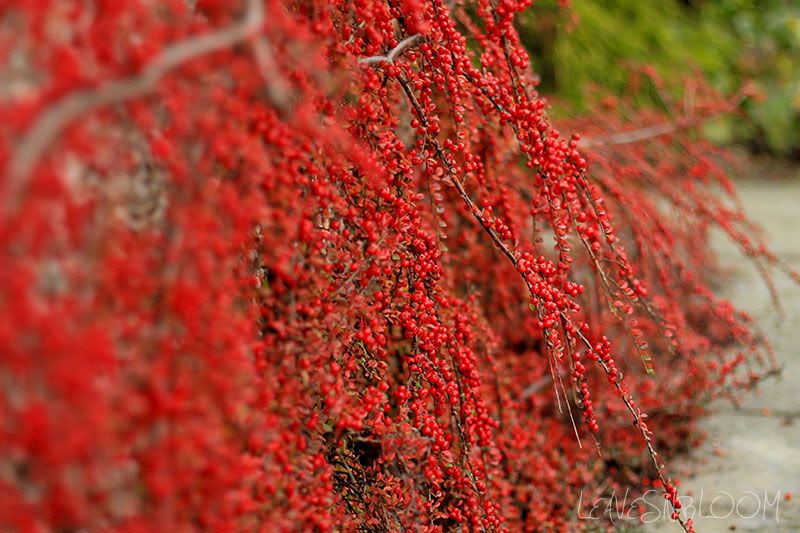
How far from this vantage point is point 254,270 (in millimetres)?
1090

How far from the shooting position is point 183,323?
76cm

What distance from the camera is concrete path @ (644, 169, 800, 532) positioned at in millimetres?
1748

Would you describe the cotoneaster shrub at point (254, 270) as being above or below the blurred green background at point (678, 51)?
above

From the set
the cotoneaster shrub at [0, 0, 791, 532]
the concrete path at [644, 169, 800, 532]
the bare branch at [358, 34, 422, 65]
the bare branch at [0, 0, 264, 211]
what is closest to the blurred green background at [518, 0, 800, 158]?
the bare branch at [358, 34, 422, 65]

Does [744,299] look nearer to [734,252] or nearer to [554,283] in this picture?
[734,252]

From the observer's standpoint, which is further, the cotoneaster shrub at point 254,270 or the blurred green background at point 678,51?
the blurred green background at point 678,51

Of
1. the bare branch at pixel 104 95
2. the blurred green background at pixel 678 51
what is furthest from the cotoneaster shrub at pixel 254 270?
the blurred green background at pixel 678 51

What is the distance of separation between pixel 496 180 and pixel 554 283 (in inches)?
15.8

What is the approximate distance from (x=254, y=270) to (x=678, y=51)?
346 cm

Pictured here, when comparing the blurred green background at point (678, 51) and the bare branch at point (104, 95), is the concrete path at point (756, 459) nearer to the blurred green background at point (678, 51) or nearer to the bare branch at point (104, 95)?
the blurred green background at point (678, 51)

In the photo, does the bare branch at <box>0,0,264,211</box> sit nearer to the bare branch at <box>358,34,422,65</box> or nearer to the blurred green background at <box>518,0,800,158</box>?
the bare branch at <box>358,34,422,65</box>

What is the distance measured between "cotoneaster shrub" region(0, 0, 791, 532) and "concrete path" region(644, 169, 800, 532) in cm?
31

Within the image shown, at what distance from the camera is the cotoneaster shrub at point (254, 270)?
648 mm

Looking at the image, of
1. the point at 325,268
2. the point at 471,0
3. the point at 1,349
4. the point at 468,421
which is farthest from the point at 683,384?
the point at 1,349
